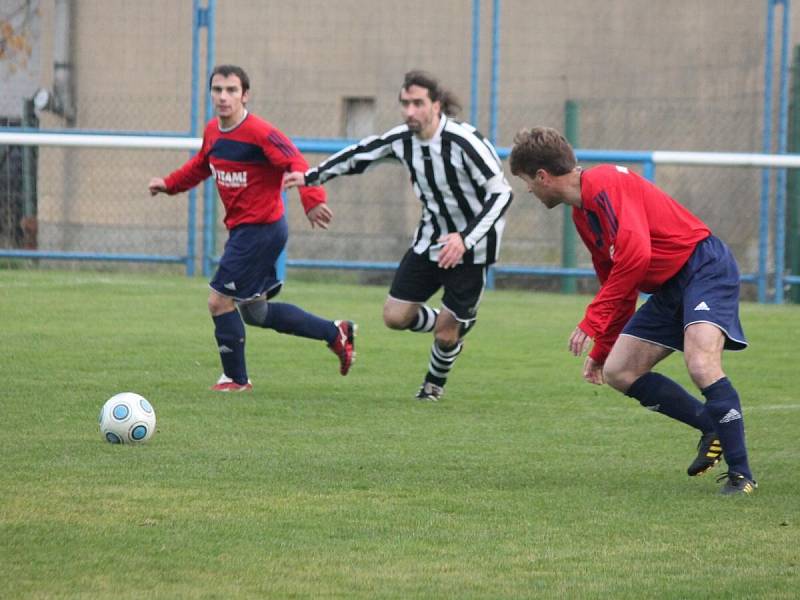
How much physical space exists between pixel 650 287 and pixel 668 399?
0.51 metres

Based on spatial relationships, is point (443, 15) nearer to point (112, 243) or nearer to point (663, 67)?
point (663, 67)

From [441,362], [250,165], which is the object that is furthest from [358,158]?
[441,362]

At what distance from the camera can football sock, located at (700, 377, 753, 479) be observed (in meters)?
5.58

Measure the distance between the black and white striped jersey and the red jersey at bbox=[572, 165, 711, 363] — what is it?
2013 millimetres

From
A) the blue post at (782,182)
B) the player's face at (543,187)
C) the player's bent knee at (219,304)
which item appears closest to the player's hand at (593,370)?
the player's face at (543,187)

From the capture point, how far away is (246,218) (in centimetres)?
851

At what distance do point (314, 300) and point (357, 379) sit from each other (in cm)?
464

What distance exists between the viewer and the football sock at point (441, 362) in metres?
8.21

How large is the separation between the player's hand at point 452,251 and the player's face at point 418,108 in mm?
644

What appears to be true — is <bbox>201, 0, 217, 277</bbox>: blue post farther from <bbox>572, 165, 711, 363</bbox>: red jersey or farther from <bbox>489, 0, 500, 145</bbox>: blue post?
<bbox>572, 165, 711, 363</bbox>: red jersey

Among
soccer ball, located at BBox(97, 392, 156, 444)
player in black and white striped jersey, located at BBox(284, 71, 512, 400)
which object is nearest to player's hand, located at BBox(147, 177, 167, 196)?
player in black and white striped jersey, located at BBox(284, 71, 512, 400)

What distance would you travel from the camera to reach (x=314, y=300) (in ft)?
44.5

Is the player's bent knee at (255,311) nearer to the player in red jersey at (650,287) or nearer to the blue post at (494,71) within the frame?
the player in red jersey at (650,287)

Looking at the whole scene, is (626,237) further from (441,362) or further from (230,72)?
(230,72)
